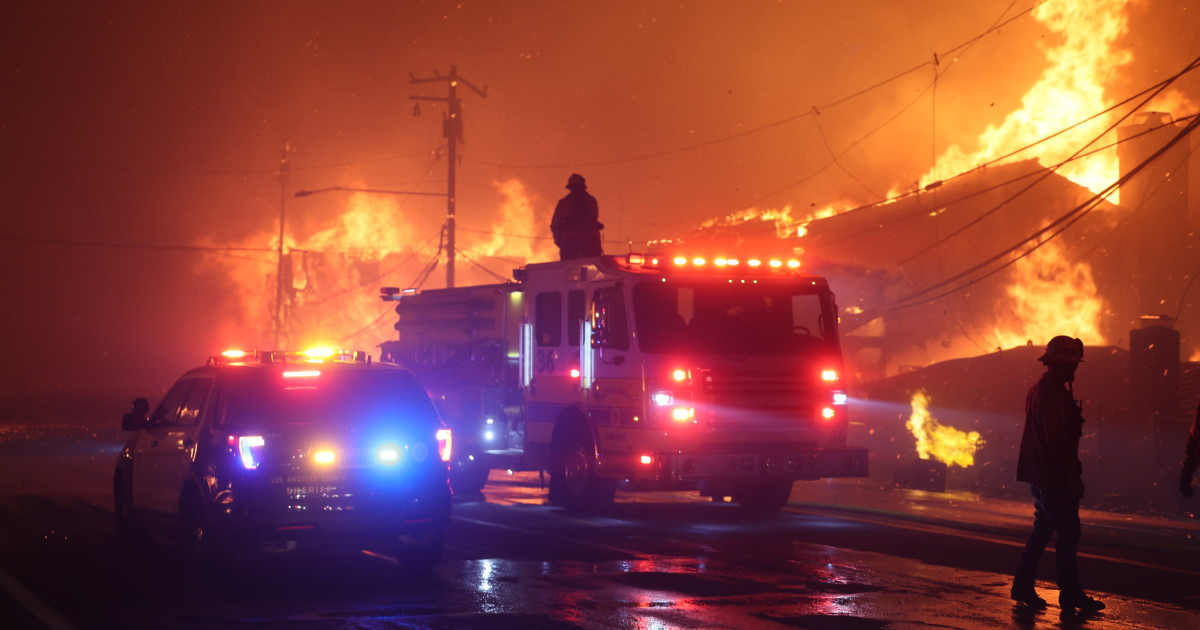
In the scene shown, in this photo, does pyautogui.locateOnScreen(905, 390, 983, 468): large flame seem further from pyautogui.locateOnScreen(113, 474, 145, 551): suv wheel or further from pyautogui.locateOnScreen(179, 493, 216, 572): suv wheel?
pyautogui.locateOnScreen(179, 493, 216, 572): suv wheel

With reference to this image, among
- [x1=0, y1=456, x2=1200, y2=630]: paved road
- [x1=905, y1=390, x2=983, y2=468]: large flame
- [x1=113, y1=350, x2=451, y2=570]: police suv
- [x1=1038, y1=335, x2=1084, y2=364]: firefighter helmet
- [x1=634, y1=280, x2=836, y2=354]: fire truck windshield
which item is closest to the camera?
[x1=0, y1=456, x2=1200, y2=630]: paved road

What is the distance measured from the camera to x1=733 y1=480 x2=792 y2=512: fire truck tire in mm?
15883

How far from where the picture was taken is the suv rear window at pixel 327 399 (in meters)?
9.75

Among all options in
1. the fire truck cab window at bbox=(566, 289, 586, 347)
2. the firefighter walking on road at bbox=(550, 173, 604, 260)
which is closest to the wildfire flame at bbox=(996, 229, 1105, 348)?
the firefighter walking on road at bbox=(550, 173, 604, 260)

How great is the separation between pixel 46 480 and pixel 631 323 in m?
11.2

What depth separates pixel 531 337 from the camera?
16.5 metres

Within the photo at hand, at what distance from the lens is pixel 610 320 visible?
14508 millimetres

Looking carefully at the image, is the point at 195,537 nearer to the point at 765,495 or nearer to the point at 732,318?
the point at 732,318

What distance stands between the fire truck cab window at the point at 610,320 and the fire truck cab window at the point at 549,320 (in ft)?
3.76

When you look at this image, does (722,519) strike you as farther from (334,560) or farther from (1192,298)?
(1192,298)

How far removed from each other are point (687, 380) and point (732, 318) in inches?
36.3

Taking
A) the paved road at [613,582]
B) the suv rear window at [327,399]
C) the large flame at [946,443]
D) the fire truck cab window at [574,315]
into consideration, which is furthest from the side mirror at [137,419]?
the large flame at [946,443]

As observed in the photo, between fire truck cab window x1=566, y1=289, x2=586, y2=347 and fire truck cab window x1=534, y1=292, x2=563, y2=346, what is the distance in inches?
7.3

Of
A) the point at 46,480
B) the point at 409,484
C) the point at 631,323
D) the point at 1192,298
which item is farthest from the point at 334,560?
the point at 1192,298
